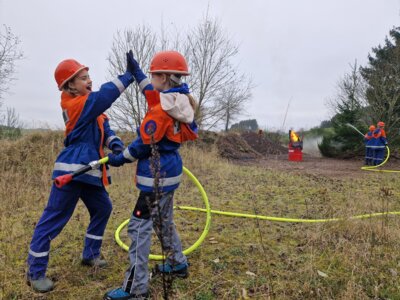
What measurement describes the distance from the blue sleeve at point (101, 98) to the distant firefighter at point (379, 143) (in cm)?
1421

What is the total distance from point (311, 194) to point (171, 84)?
510cm

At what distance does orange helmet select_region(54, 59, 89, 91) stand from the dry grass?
6.01ft

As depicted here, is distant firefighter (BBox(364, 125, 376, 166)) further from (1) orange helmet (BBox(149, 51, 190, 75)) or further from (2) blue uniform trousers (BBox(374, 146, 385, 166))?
(1) orange helmet (BBox(149, 51, 190, 75))

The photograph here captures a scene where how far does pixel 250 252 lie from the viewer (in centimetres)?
365

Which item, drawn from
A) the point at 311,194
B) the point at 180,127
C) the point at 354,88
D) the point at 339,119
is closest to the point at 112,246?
the point at 180,127

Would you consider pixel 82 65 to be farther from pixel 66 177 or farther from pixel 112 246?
pixel 112 246

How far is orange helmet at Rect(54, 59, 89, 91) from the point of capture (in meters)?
2.88

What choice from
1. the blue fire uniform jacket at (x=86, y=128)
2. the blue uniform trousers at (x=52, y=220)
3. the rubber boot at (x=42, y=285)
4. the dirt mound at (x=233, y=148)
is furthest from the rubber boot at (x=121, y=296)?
the dirt mound at (x=233, y=148)

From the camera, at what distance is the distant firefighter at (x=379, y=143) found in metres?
14.1

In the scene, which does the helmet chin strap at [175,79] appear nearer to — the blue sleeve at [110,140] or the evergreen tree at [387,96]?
the blue sleeve at [110,140]

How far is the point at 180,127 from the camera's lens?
2705 mm

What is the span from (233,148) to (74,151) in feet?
59.1

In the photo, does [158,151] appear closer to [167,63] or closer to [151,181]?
[151,181]

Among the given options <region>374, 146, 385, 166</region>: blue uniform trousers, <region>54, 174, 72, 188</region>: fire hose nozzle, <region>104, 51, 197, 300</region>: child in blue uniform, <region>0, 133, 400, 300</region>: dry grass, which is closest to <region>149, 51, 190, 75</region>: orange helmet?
<region>104, 51, 197, 300</region>: child in blue uniform
